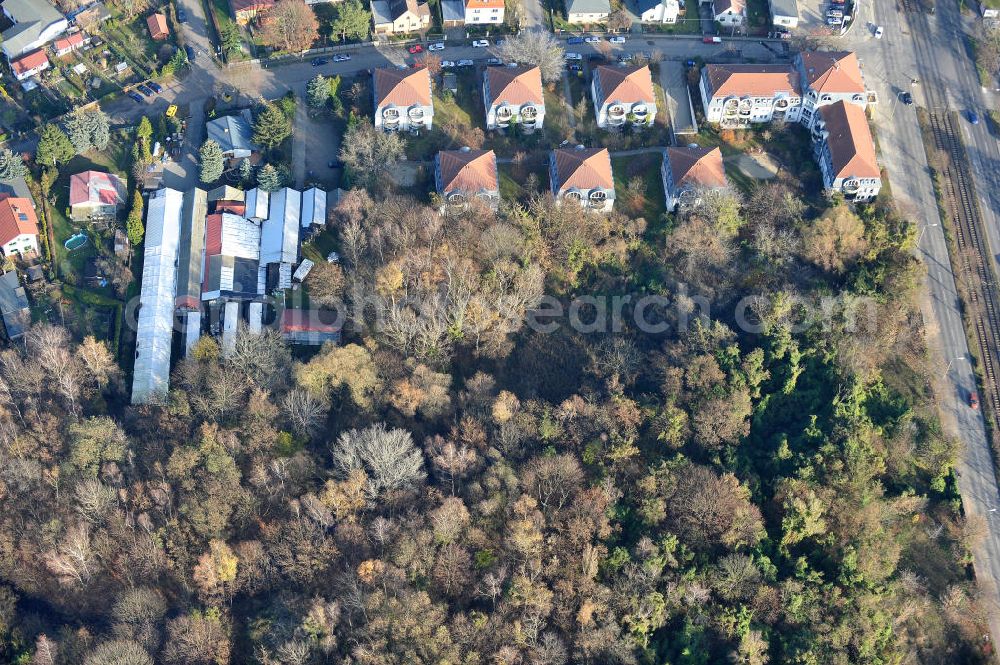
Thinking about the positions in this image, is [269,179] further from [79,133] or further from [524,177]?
[524,177]

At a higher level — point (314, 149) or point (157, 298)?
point (314, 149)

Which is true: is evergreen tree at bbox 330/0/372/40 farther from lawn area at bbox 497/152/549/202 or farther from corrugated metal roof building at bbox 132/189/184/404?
corrugated metal roof building at bbox 132/189/184/404

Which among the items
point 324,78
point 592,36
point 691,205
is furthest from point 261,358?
point 592,36

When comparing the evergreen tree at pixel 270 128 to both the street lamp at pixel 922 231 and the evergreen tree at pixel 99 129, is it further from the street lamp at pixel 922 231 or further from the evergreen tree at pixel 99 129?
the street lamp at pixel 922 231

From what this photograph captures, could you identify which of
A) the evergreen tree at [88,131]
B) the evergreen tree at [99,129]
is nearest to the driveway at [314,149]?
the evergreen tree at [99,129]

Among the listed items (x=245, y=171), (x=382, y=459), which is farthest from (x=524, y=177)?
(x=382, y=459)
